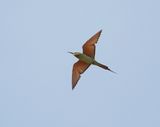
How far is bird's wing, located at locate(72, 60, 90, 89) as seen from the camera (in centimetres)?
1261

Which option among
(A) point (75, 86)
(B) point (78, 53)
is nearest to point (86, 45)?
(B) point (78, 53)

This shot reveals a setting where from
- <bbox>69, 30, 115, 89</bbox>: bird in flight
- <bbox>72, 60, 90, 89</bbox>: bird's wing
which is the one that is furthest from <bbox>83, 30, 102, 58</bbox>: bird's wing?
<bbox>72, 60, 90, 89</bbox>: bird's wing

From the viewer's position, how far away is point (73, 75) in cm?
1277

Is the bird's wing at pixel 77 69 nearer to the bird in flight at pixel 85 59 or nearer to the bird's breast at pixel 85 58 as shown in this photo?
the bird in flight at pixel 85 59

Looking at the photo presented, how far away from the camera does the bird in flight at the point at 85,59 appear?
40.7ft

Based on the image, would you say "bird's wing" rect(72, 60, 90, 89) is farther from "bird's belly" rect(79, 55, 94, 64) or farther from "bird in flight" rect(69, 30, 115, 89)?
"bird's belly" rect(79, 55, 94, 64)

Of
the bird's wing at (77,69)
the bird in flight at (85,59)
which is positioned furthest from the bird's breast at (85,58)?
the bird's wing at (77,69)

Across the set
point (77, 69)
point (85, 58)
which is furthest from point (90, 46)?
point (77, 69)

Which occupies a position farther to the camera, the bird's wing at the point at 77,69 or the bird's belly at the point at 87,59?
the bird's wing at the point at 77,69

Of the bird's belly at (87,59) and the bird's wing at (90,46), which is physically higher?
the bird's wing at (90,46)

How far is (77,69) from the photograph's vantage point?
12.7 m

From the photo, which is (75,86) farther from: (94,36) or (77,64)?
(94,36)

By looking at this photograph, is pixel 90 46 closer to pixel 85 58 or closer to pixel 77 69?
pixel 85 58

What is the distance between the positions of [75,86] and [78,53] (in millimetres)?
864
